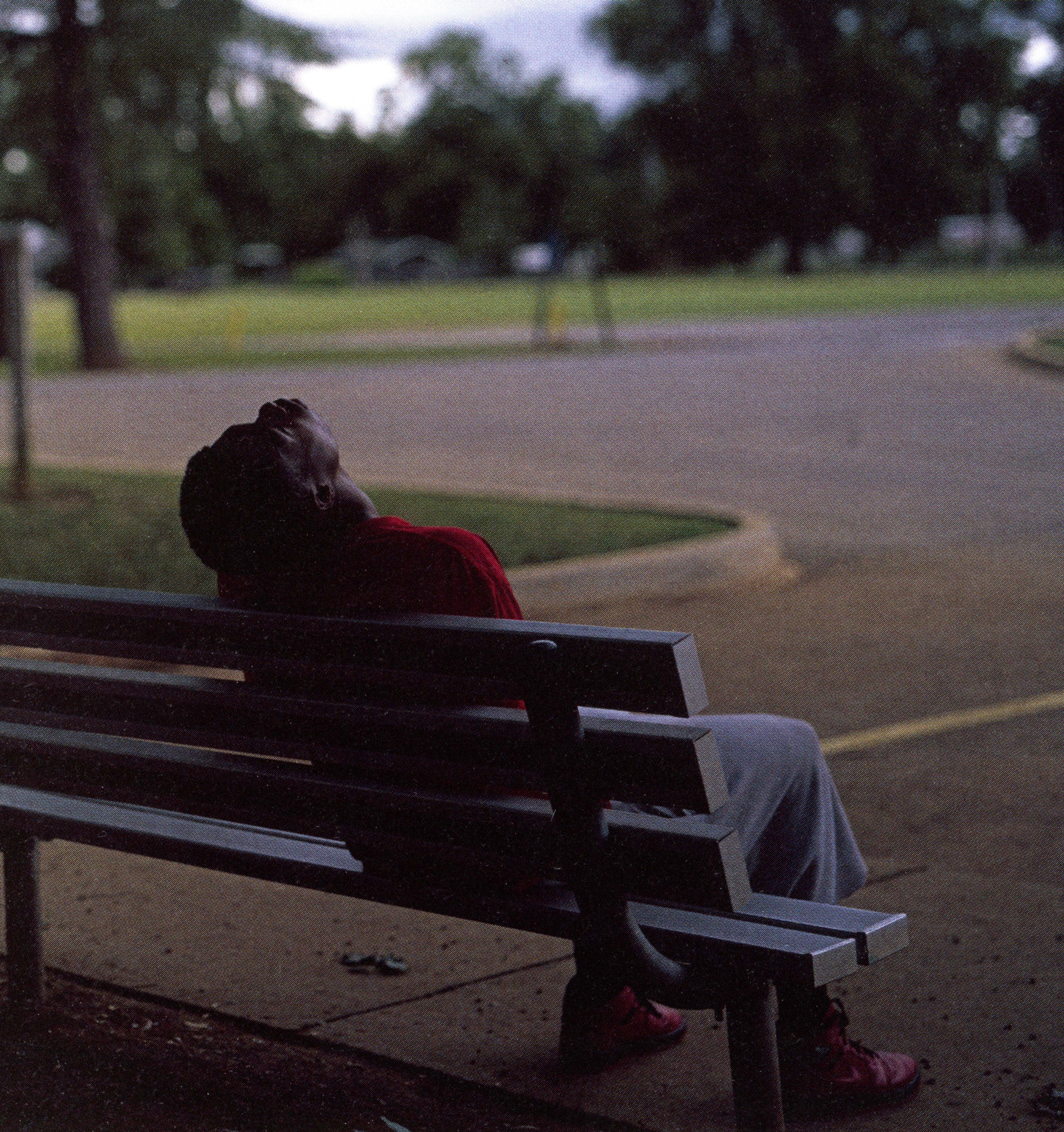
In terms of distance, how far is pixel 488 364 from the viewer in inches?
939

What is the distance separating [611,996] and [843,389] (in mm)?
15693

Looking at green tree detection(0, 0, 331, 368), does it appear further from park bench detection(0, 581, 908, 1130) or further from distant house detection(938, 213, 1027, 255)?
park bench detection(0, 581, 908, 1130)

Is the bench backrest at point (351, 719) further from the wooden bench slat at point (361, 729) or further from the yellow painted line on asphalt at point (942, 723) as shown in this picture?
the yellow painted line on asphalt at point (942, 723)

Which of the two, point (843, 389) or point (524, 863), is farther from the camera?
point (843, 389)

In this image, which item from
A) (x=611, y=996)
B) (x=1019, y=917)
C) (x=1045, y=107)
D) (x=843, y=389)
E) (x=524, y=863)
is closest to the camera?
(x=524, y=863)

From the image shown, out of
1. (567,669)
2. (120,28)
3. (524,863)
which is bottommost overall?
(524,863)

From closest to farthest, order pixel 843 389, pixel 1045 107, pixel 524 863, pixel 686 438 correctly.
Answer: pixel 524 863 < pixel 1045 107 < pixel 686 438 < pixel 843 389

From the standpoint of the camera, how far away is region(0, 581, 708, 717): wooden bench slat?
2.19 meters

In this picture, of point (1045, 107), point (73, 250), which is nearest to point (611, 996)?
point (1045, 107)

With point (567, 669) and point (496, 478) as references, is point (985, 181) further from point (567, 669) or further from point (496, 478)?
point (567, 669)

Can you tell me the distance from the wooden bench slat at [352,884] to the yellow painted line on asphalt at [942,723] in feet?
8.63

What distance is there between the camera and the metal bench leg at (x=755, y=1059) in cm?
237

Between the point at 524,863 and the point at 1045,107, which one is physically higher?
the point at 1045,107

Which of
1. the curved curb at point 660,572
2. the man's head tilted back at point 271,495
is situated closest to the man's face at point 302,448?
the man's head tilted back at point 271,495
